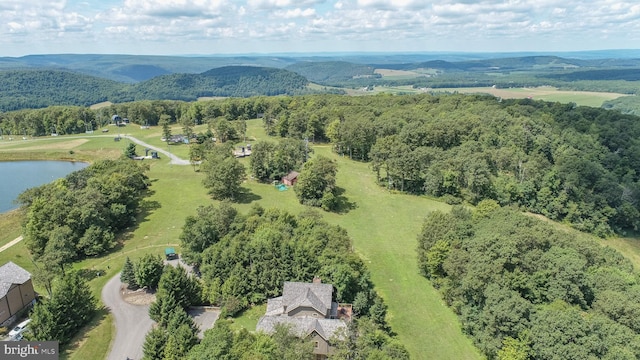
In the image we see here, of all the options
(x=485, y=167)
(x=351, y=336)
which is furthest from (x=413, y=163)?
(x=351, y=336)

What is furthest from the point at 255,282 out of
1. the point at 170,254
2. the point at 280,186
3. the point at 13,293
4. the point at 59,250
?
the point at 280,186

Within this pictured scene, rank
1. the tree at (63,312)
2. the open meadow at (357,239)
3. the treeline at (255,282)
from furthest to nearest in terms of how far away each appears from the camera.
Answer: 1. the open meadow at (357,239)
2. the tree at (63,312)
3. the treeline at (255,282)

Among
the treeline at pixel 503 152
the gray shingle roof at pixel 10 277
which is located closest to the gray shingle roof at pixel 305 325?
the gray shingle roof at pixel 10 277

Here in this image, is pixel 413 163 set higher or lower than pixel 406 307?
higher

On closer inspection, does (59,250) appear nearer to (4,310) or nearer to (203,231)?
(4,310)

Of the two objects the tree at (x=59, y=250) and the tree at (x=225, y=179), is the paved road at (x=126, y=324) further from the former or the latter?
the tree at (x=225, y=179)

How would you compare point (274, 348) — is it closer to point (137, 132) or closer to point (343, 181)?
point (343, 181)
